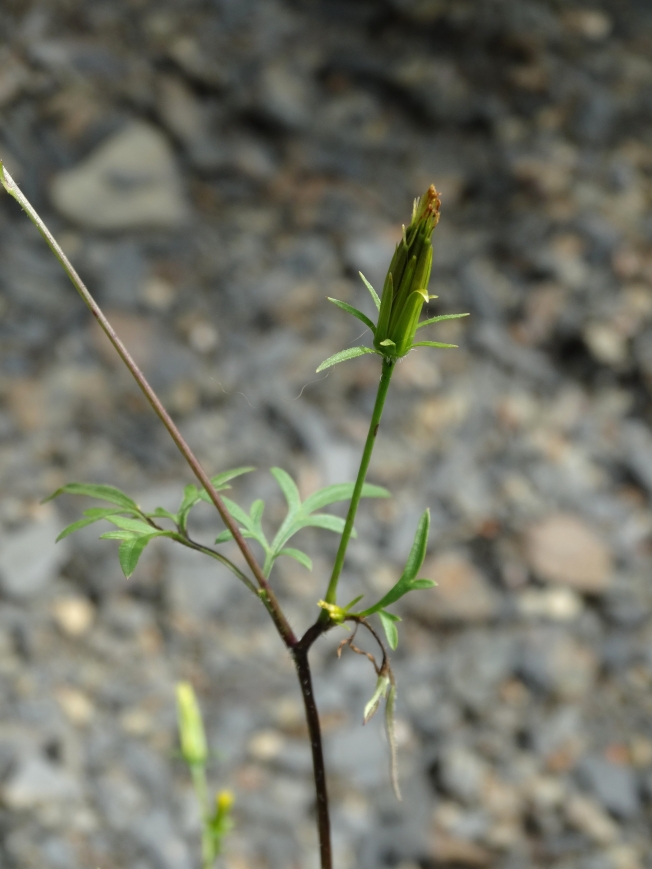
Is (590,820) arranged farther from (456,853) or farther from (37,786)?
(37,786)

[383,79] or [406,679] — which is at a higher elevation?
[383,79]

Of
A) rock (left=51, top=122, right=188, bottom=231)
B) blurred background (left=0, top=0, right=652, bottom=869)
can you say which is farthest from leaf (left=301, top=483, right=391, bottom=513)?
rock (left=51, top=122, right=188, bottom=231)

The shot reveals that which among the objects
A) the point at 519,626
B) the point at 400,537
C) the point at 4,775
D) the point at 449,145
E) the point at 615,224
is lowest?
the point at 4,775

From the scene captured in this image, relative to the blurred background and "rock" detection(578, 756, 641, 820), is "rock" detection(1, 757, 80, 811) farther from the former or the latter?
"rock" detection(578, 756, 641, 820)

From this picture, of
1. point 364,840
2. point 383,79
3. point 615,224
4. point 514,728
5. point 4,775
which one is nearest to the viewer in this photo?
point 4,775

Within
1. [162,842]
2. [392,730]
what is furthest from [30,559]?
[392,730]

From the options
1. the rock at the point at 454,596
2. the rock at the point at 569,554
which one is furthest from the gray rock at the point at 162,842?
the rock at the point at 569,554

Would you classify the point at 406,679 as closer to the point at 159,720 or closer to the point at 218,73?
the point at 159,720

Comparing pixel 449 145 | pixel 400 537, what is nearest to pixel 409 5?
pixel 449 145

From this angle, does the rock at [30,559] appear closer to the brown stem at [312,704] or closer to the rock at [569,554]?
the rock at [569,554]
